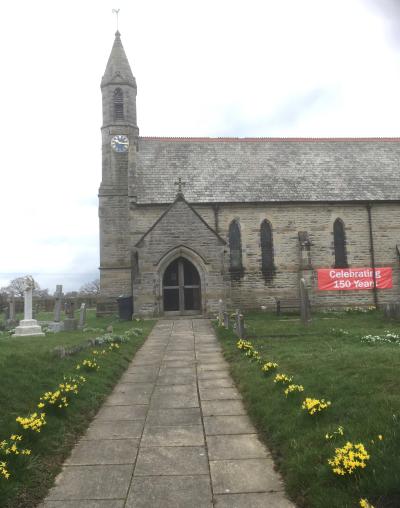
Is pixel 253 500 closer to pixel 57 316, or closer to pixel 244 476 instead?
pixel 244 476

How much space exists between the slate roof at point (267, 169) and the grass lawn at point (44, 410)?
18086 mm

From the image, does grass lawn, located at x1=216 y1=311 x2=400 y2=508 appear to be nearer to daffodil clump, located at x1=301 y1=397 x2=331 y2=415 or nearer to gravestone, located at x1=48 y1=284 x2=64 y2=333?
daffodil clump, located at x1=301 y1=397 x2=331 y2=415

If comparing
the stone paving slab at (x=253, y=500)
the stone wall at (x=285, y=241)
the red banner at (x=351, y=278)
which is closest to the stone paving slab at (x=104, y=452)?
the stone paving slab at (x=253, y=500)

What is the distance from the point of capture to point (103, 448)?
5.79 metres

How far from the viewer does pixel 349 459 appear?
4.34m

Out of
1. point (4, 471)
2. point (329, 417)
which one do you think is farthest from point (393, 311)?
point (4, 471)

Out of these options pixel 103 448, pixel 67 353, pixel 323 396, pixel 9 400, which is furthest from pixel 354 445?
pixel 67 353

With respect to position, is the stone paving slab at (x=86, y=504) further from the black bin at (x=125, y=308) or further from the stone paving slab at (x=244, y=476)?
the black bin at (x=125, y=308)

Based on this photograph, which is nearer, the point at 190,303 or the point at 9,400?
the point at 9,400

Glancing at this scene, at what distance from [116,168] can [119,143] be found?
68.4 inches

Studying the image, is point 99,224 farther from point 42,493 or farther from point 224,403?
point 42,493

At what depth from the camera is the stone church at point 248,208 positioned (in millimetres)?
26781

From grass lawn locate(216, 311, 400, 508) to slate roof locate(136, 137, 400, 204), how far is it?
17.8 m

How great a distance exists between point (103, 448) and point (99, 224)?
79.6 ft
